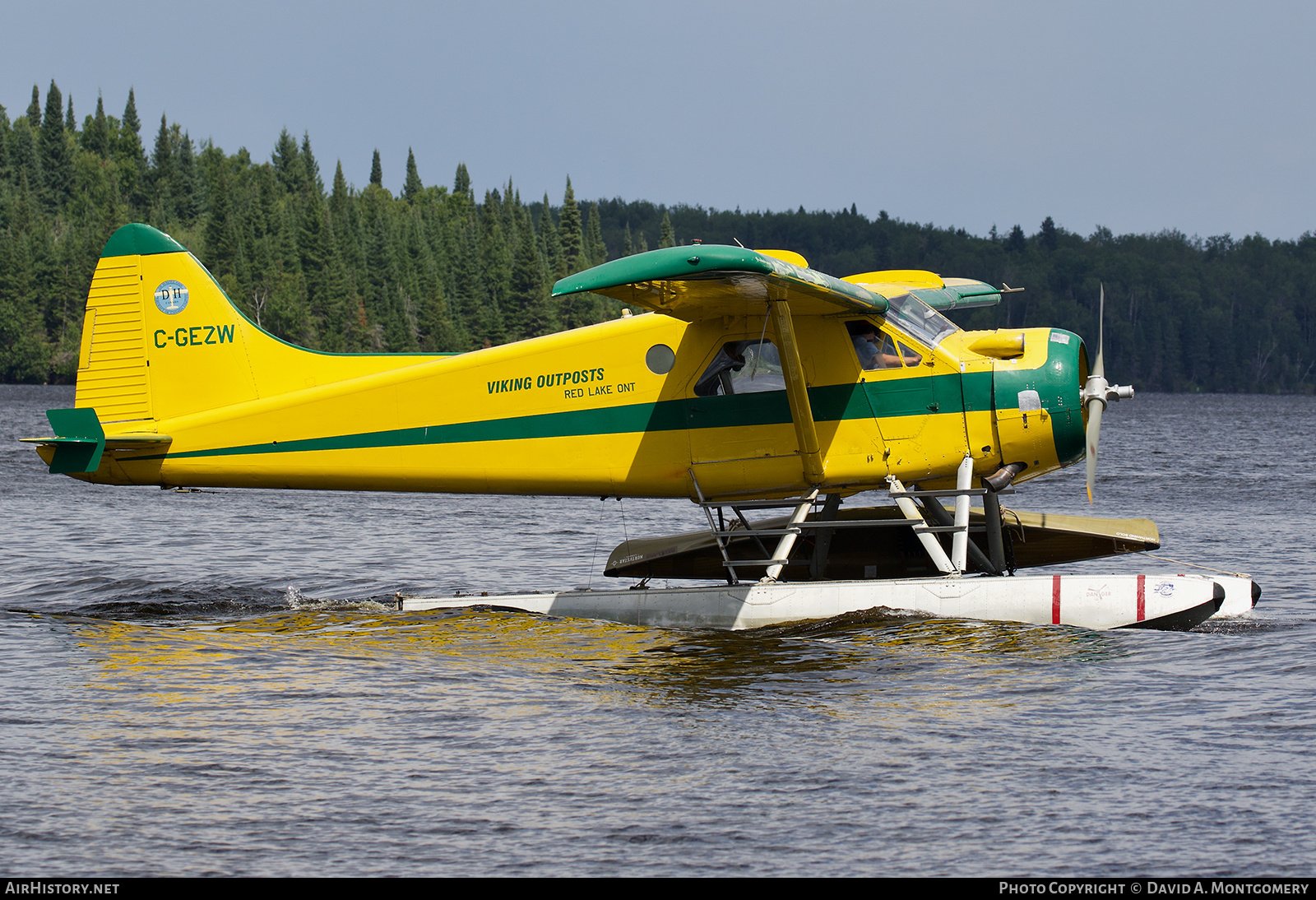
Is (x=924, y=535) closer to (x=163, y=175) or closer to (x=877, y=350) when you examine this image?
(x=877, y=350)

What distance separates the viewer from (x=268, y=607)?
12.6 metres

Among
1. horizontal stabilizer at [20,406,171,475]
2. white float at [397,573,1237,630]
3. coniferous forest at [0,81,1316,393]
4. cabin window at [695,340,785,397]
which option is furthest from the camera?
coniferous forest at [0,81,1316,393]

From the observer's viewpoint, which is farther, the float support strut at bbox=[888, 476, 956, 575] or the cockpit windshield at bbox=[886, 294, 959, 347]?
the cockpit windshield at bbox=[886, 294, 959, 347]

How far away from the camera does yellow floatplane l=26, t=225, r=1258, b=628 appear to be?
406 inches

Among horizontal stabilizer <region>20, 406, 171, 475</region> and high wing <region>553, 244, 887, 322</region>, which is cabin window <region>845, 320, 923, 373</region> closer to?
high wing <region>553, 244, 887, 322</region>

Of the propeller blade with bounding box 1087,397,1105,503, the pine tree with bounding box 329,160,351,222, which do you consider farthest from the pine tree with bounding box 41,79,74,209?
the propeller blade with bounding box 1087,397,1105,503

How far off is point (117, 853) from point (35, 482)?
2577 cm

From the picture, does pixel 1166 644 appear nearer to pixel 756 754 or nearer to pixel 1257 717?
pixel 1257 717

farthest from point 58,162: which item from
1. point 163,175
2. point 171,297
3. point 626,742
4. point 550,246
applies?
point 626,742

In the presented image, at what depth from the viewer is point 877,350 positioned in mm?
10609

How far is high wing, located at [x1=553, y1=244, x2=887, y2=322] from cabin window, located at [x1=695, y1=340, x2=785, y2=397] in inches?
12.1

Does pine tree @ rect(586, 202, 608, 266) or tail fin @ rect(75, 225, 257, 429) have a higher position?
pine tree @ rect(586, 202, 608, 266)

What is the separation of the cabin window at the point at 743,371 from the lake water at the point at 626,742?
7.00ft

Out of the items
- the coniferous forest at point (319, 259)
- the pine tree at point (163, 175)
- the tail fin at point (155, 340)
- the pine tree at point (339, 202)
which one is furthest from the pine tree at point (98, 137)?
the tail fin at point (155, 340)
